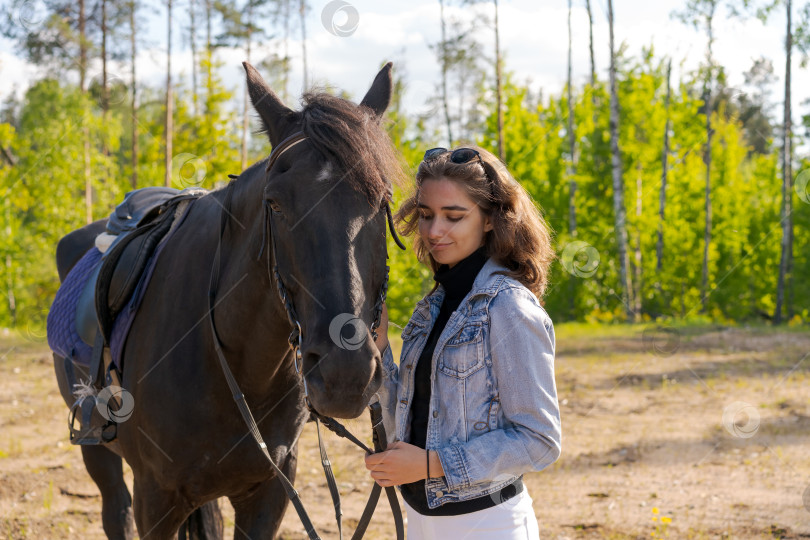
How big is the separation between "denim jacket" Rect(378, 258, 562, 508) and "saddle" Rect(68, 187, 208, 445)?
1612 millimetres

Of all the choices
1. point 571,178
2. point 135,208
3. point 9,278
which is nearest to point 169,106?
point 9,278

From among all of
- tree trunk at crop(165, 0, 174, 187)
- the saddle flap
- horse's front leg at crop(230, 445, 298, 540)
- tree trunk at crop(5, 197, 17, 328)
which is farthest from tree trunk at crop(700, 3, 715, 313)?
tree trunk at crop(5, 197, 17, 328)

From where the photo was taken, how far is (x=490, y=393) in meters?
1.89

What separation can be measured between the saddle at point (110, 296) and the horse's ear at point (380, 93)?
4.40 feet

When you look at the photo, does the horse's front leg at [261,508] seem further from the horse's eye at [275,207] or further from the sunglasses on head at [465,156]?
the sunglasses on head at [465,156]

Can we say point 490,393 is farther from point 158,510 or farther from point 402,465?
point 158,510

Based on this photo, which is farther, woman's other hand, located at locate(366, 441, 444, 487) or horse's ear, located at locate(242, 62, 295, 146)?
horse's ear, located at locate(242, 62, 295, 146)

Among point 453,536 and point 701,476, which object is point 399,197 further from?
point 701,476

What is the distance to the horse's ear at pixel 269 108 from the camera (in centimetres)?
225

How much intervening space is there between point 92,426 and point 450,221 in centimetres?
231

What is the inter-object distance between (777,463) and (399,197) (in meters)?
5.78

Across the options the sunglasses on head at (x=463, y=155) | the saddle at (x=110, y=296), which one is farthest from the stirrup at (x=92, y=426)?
the sunglasses on head at (x=463, y=155)

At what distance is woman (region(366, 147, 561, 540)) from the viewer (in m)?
1.80

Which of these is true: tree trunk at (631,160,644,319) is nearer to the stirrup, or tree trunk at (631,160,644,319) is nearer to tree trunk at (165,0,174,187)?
tree trunk at (165,0,174,187)
